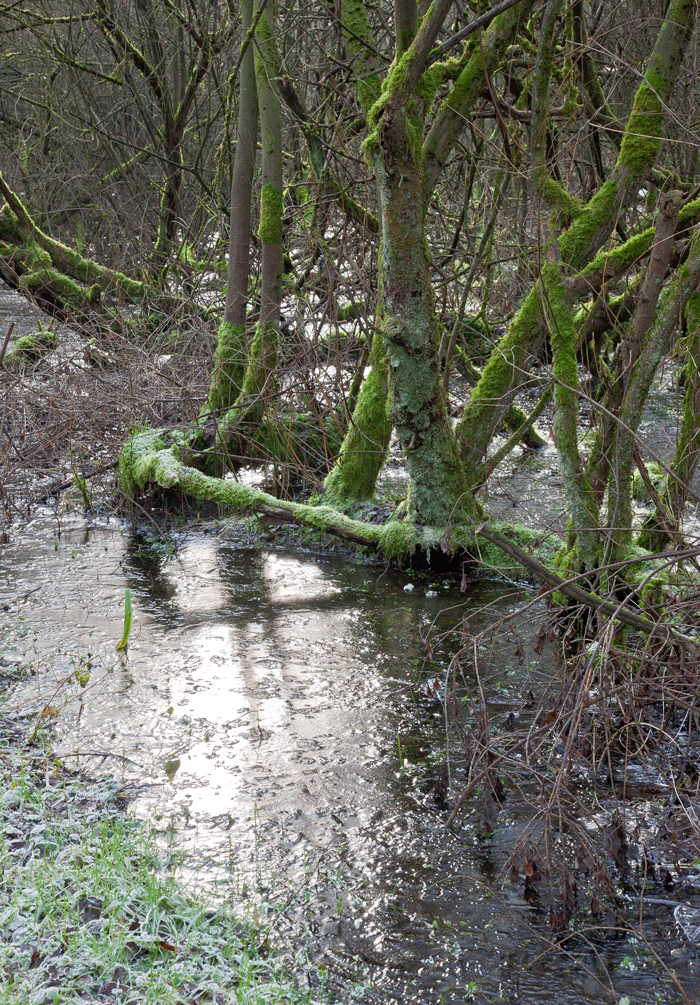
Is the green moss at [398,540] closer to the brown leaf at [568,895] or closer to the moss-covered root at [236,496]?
the moss-covered root at [236,496]

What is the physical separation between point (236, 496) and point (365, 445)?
1202mm

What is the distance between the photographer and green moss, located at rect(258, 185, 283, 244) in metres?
7.90

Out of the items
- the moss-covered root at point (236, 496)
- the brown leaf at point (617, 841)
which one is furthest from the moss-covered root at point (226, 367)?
the brown leaf at point (617, 841)

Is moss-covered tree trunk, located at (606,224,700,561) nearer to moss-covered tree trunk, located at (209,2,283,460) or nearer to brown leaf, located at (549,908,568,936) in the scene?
brown leaf, located at (549,908,568,936)

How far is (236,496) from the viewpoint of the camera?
7414 mm

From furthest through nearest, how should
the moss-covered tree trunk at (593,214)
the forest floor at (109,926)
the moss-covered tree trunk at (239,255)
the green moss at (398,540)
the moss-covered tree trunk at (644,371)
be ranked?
the moss-covered tree trunk at (239,255) < the green moss at (398,540) < the moss-covered tree trunk at (593,214) < the moss-covered tree trunk at (644,371) < the forest floor at (109,926)

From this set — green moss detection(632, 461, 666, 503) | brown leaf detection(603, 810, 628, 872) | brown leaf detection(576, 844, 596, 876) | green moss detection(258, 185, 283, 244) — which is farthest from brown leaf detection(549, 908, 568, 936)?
green moss detection(258, 185, 283, 244)

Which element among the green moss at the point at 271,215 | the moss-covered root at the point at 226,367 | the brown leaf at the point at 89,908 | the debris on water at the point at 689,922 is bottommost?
the debris on water at the point at 689,922

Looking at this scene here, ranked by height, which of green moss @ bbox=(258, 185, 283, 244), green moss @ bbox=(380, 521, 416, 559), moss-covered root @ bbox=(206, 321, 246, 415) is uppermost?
green moss @ bbox=(258, 185, 283, 244)

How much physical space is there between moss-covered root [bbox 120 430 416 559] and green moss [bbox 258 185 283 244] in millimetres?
2111

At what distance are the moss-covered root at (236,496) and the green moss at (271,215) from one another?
2.11m

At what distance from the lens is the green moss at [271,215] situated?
790 cm

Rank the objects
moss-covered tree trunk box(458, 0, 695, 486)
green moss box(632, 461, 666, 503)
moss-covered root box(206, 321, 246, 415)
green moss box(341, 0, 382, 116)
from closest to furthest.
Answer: moss-covered tree trunk box(458, 0, 695, 486) → green moss box(341, 0, 382, 116) → green moss box(632, 461, 666, 503) → moss-covered root box(206, 321, 246, 415)

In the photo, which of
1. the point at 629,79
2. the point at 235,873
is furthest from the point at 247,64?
the point at 235,873
